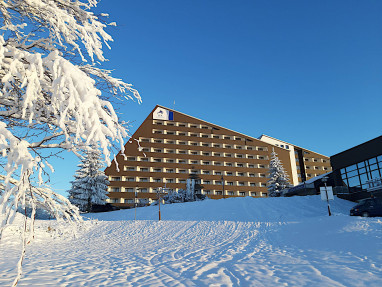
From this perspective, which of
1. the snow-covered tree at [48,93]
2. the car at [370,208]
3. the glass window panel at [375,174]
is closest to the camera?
the snow-covered tree at [48,93]

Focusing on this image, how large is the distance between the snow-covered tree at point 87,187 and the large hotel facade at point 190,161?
1353 cm

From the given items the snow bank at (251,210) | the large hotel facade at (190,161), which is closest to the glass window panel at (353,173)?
the snow bank at (251,210)

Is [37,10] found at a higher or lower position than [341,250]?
higher

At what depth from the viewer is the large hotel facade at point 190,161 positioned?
181 feet

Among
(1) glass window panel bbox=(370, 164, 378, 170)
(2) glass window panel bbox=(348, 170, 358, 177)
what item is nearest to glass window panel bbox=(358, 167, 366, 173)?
(2) glass window panel bbox=(348, 170, 358, 177)

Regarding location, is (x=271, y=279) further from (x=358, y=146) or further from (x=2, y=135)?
(x=358, y=146)

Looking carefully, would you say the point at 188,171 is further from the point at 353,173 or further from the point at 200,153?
the point at 353,173

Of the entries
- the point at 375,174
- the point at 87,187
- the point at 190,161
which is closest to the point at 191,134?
the point at 190,161

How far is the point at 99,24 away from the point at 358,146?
30887mm

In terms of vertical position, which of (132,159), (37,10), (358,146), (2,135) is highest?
(132,159)

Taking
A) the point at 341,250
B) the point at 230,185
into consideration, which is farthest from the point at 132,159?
the point at 341,250

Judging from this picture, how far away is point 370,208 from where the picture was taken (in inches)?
644

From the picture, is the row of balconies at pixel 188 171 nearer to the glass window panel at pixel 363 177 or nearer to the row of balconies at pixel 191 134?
the row of balconies at pixel 191 134

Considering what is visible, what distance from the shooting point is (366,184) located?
27062 mm
